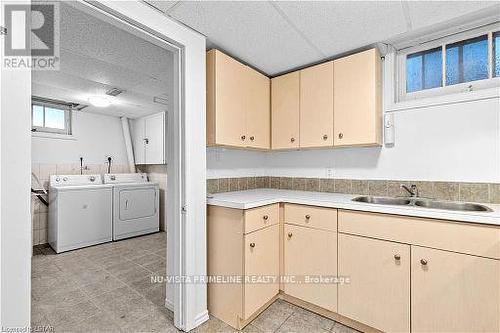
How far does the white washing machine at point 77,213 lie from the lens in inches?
128

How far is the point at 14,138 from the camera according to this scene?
0.97 m

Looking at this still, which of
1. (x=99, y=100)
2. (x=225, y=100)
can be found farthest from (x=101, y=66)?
(x=225, y=100)

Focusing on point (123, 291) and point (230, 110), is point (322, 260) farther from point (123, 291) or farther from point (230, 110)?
point (123, 291)

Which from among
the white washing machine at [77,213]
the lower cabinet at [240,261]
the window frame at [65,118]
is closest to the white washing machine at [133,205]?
the white washing machine at [77,213]

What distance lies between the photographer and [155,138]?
165 inches

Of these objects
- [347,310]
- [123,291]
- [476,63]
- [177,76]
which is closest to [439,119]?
[476,63]

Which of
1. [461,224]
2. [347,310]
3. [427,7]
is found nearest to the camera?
[461,224]

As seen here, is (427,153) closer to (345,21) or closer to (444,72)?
(444,72)

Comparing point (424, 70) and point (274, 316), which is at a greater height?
point (424, 70)

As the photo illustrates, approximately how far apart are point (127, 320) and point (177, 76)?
1923mm

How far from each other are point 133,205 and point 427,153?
4.12 m

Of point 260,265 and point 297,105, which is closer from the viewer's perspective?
point 260,265

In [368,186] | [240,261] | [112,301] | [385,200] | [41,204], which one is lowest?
[112,301]

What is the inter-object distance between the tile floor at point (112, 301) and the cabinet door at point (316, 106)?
1.51 meters
